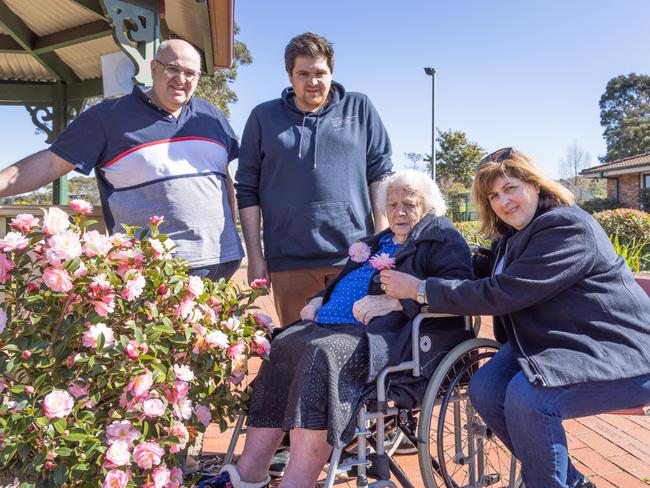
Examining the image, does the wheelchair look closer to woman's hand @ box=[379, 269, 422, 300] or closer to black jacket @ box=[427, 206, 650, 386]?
woman's hand @ box=[379, 269, 422, 300]

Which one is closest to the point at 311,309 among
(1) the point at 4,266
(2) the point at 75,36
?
(1) the point at 4,266

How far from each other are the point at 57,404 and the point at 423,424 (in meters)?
1.15

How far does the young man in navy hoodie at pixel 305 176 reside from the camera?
8.66 ft

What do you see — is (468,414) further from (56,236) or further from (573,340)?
(56,236)

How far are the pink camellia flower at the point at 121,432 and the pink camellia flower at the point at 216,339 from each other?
1.18 feet

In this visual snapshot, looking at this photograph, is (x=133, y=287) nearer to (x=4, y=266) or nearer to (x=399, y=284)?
(x=4, y=266)

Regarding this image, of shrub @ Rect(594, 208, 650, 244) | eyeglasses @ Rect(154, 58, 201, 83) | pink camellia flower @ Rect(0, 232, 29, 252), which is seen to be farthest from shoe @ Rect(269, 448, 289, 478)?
shrub @ Rect(594, 208, 650, 244)

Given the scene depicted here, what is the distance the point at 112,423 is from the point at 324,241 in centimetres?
123

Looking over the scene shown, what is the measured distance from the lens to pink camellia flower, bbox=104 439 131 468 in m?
1.66

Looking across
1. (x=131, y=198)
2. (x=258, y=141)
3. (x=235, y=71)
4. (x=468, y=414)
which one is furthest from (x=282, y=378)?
(x=235, y=71)

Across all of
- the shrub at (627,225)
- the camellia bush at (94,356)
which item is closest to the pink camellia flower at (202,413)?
the camellia bush at (94,356)

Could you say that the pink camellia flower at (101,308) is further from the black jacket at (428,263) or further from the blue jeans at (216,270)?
the black jacket at (428,263)

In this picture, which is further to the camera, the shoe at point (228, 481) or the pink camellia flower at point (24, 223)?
the shoe at point (228, 481)

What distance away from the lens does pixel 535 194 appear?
2.13 meters
